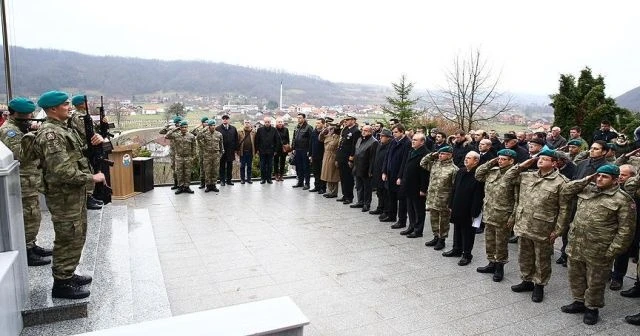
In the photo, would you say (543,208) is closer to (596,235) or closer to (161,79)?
(596,235)

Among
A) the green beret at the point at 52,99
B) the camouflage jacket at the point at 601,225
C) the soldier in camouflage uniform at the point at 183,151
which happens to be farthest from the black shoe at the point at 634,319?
the soldier in camouflage uniform at the point at 183,151

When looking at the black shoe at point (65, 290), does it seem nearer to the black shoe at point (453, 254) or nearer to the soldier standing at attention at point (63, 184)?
the soldier standing at attention at point (63, 184)

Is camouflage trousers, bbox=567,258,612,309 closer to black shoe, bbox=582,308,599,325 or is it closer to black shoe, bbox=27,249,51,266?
black shoe, bbox=582,308,599,325

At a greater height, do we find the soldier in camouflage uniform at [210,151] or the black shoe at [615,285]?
the soldier in camouflage uniform at [210,151]

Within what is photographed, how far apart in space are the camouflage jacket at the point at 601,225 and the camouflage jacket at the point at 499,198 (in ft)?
2.73

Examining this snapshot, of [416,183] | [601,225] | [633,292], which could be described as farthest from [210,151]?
[633,292]

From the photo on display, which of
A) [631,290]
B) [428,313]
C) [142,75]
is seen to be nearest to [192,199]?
[428,313]

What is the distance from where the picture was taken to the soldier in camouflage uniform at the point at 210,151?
10.0 metres

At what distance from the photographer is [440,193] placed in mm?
6281

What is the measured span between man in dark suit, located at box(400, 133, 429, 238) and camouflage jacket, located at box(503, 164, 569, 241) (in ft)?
7.25

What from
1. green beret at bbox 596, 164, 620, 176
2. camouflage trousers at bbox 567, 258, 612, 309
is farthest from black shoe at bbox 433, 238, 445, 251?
green beret at bbox 596, 164, 620, 176

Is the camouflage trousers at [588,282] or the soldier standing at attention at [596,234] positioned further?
the camouflage trousers at [588,282]

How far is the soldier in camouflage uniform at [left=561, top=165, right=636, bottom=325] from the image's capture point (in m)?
4.10

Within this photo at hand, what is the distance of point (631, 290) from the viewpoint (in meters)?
4.91
